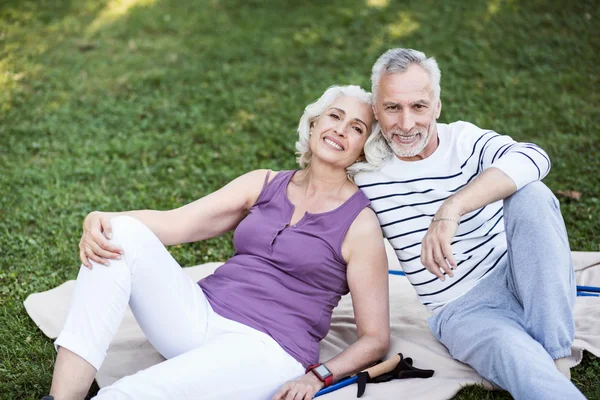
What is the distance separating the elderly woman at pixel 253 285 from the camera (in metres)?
2.95

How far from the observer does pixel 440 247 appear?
2949mm

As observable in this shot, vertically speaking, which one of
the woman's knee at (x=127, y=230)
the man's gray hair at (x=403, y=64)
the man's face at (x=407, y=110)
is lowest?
the woman's knee at (x=127, y=230)

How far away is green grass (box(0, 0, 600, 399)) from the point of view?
17.7 feet

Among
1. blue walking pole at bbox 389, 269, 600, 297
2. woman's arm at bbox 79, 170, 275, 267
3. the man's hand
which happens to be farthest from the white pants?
blue walking pole at bbox 389, 269, 600, 297

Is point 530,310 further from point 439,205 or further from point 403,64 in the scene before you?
point 403,64

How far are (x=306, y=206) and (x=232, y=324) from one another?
715 millimetres

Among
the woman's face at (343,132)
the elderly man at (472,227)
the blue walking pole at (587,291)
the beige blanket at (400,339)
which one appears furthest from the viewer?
the blue walking pole at (587,291)

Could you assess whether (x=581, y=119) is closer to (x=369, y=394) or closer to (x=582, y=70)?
(x=582, y=70)

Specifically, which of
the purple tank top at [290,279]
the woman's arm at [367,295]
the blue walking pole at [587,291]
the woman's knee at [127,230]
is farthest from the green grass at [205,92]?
the woman's arm at [367,295]

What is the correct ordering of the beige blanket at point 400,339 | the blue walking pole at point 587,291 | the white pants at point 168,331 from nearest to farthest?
the white pants at point 168,331, the beige blanket at point 400,339, the blue walking pole at point 587,291

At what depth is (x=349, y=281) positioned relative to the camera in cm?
331

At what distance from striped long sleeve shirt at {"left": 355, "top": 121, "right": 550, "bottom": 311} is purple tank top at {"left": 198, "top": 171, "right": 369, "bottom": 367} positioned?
0.46 feet

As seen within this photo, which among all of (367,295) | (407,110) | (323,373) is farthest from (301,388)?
(407,110)

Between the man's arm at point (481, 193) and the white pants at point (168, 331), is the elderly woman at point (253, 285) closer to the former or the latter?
the white pants at point (168, 331)
